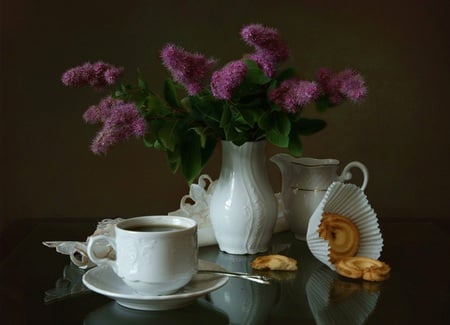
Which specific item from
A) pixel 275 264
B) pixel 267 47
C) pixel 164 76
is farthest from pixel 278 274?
pixel 164 76

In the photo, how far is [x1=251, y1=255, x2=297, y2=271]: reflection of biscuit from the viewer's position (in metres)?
0.96

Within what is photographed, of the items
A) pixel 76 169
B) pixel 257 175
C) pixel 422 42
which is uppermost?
pixel 422 42

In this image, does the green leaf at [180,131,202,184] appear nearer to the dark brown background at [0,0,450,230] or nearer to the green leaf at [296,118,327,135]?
the green leaf at [296,118,327,135]

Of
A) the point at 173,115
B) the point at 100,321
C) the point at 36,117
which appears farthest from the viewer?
the point at 36,117

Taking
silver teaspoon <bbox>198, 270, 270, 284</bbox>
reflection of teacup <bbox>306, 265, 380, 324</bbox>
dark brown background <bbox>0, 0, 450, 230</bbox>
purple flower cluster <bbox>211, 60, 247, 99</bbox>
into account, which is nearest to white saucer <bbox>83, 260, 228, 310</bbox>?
silver teaspoon <bbox>198, 270, 270, 284</bbox>

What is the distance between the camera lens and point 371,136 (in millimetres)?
2467

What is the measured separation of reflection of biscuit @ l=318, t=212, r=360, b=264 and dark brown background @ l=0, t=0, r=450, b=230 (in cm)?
141

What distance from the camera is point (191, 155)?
1.02 m

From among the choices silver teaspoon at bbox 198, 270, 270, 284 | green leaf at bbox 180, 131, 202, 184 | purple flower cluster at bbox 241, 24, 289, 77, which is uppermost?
purple flower cluster at bbox 241, 24, 289, 77

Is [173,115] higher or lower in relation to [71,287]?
higher

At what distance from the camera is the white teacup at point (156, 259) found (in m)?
0.78

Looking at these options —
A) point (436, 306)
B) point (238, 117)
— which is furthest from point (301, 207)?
point (436, 306)

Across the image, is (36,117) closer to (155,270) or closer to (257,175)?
(257,175)

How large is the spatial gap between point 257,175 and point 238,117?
12 centimetres
